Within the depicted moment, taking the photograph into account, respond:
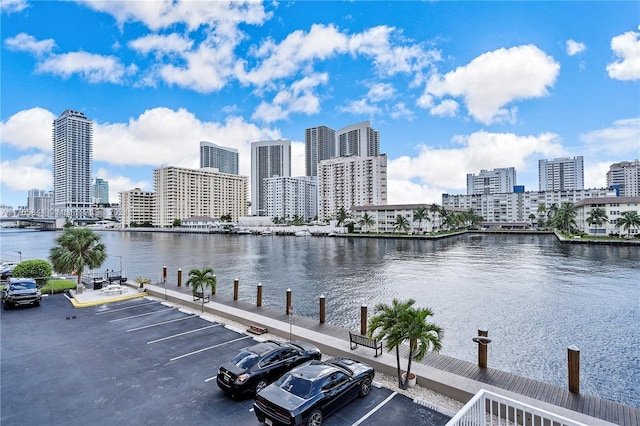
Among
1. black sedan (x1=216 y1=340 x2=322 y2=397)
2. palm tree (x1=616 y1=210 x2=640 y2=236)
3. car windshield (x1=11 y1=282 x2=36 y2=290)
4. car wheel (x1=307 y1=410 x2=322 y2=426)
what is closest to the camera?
car wheel (x1=307 y1=410 x2=322 y2=426)

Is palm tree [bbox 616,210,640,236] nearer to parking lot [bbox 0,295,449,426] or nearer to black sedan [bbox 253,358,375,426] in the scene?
parking lot [bbox 0,295,449,426]

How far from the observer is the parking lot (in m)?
9.34

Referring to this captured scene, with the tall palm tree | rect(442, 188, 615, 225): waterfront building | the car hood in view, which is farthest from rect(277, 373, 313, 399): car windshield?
rect(442, 188, 615, 225): waterfront building

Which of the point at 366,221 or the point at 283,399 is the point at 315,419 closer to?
the point at 283,399

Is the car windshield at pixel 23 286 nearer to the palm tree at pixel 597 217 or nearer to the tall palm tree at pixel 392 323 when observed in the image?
the tall palm tree at pixel 392 323

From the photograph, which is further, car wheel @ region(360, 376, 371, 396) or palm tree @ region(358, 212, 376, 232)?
palm tree @ region(358, 212, 376, 232)

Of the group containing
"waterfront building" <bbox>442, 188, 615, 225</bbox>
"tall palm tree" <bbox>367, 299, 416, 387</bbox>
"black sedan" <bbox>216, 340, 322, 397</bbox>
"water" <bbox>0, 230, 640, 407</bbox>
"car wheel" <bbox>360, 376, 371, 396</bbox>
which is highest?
"waterfront building" <bbox>442, 188, 615, 225</bbox>

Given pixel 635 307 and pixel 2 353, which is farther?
pixel 635 307

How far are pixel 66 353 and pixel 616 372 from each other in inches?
969

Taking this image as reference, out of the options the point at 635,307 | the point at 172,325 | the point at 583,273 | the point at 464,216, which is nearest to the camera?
the point at 172,325

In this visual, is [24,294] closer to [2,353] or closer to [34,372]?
[2,353]

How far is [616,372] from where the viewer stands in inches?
606

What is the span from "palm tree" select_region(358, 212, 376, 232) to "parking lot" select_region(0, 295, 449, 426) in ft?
369

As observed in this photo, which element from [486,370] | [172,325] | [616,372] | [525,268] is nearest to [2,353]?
[172,325]
